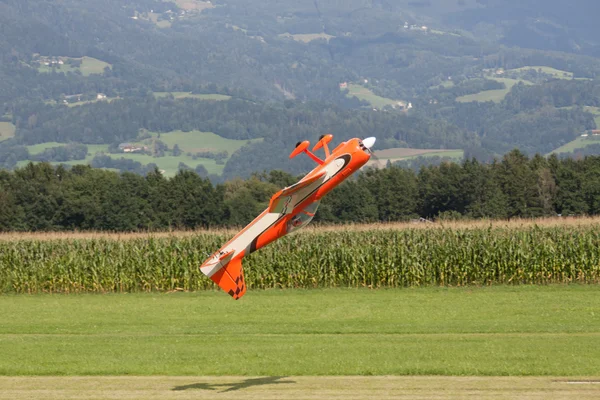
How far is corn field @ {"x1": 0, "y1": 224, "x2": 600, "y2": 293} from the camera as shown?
43.8m

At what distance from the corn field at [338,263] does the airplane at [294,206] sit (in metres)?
27.1

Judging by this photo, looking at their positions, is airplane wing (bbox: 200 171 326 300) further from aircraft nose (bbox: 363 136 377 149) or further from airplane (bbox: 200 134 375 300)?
aircraft nose (bbox: 363 136 377 149)

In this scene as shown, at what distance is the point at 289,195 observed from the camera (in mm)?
16141

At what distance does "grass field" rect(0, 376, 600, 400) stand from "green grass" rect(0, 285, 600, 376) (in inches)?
42.8

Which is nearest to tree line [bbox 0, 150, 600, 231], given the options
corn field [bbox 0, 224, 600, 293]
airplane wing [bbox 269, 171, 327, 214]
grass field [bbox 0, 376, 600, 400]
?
corn field [bbox 0, 224, 600, 293]

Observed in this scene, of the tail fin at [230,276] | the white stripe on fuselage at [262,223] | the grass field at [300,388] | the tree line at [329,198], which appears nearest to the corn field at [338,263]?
the grass field at [300,388]

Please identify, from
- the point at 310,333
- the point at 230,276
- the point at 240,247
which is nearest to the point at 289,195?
the point at 240,247

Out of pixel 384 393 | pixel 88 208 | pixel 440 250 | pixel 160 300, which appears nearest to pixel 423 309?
pixel 440 250

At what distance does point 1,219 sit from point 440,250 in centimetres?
4649

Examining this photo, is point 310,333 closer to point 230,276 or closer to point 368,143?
point 230,276

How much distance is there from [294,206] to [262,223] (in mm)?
623

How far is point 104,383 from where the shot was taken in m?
21.7

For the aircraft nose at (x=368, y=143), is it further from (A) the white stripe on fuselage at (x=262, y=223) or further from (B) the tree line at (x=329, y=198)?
(B) the tree line at (x=329, y=198)

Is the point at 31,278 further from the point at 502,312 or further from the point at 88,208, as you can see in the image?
the point at 88,208
